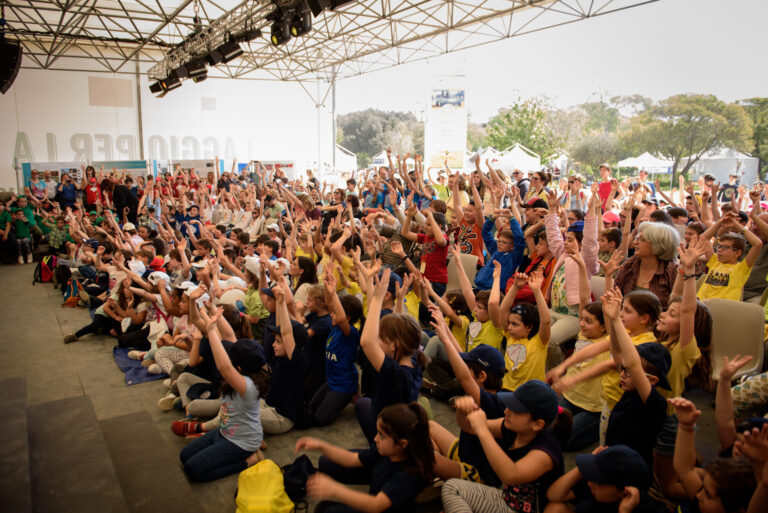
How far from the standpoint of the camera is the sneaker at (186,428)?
3.49 m

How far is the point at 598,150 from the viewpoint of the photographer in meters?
32.5

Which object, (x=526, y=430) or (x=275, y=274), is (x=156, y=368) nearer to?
(x=275, y=274)

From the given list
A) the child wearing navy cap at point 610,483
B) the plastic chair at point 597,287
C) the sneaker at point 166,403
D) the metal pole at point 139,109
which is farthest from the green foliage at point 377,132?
the child wearing navy cap at point 610,483

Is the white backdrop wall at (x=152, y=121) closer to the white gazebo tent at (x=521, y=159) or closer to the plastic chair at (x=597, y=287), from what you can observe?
the white gazebo tent at (x=521, y=159)

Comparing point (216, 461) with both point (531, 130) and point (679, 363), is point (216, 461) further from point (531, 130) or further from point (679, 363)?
point (531, 130)

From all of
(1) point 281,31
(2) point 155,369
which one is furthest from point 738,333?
(1) point 281,31

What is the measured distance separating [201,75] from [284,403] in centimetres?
1173

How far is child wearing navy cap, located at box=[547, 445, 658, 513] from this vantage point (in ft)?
6.25

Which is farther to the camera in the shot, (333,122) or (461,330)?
(333,122)

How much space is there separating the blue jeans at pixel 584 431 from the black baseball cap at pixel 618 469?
1134mm

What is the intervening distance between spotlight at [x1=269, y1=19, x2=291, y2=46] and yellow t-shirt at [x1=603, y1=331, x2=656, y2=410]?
7704 mm

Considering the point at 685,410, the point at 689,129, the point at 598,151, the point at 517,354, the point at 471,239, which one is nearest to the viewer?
the point at 685,410

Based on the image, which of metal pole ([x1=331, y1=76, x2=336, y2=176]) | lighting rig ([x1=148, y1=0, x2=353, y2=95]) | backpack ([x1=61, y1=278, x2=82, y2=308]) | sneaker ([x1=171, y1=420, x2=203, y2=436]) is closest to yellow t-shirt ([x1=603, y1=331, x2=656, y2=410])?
sneaker ([x1=171, y1=420, x2=203, y2=436])

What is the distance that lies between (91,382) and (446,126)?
19657mm
